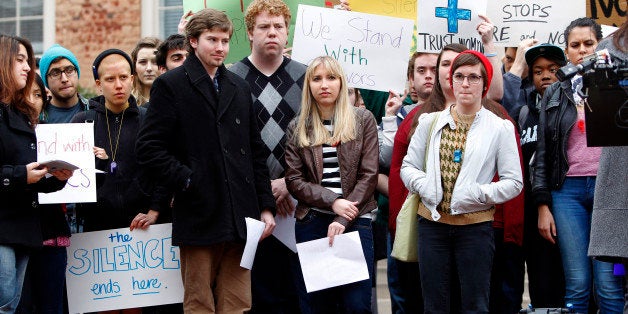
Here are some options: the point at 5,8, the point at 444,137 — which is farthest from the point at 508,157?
the point at 5,8

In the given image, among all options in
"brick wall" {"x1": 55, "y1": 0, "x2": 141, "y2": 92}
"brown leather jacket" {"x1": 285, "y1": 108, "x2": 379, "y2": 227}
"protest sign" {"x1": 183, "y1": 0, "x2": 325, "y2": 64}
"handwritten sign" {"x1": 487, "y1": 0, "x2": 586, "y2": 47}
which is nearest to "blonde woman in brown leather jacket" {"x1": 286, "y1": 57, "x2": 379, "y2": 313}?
"brown leather jacket" {"x1": 285, "y1": 108, "x2": 379, "y2": 227}

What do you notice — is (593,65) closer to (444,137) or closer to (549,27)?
(444,137)

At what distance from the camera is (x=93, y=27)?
44.1 ft

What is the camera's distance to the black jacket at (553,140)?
21.1ft

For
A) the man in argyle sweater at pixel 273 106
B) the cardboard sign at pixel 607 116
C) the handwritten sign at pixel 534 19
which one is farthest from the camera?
the handwritten sign at pixel 534 19

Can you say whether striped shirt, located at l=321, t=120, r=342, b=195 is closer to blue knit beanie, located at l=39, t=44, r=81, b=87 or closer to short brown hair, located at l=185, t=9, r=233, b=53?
short brown hair, located at l=185, t=9, r=233, b=53

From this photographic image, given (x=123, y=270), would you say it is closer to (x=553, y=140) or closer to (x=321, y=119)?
(x=321, y=119)

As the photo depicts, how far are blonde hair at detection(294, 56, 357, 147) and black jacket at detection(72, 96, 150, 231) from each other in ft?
3.38

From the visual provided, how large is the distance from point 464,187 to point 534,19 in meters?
2.11

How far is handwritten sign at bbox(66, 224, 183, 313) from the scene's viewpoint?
259 inches

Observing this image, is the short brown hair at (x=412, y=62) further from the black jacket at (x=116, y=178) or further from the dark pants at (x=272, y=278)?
the black jacket at (x=116, y=178)

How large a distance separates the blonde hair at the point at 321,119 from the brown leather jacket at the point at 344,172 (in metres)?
0.04

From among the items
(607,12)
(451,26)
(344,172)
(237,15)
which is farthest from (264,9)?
(607,12)

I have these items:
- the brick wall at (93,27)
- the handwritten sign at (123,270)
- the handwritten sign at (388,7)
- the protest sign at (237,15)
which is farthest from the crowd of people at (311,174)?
the brick wall at (93,27)
